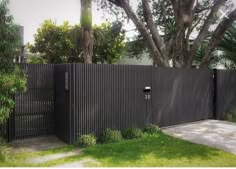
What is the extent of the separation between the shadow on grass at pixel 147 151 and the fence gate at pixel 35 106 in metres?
2.14

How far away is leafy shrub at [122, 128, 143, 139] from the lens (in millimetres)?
7523

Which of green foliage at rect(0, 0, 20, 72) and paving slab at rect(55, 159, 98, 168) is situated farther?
green foliage at rect(0, 0, 20, 72)

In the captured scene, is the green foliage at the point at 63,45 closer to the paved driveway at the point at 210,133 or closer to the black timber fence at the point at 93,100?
the black timber fence at the point at 93,100

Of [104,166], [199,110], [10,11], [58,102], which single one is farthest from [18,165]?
[199,110]

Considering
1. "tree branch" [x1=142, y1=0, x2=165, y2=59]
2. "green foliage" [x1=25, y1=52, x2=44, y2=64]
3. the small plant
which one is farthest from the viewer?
"green foliage" [x1=25, y1=52, x2=44, y2=64]

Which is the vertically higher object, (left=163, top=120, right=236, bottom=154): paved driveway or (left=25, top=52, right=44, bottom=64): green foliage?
(left=25, top=52, right=44, bottom=64): green foliage

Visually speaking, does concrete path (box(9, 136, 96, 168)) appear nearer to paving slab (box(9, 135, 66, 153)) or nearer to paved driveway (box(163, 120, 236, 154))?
paving slab (box(9, 135, 66, 153))

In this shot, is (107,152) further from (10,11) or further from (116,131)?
(10,11)

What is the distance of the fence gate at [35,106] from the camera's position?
290 inches

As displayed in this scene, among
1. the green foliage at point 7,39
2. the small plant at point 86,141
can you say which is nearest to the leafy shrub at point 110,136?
the small plant at point 86,141

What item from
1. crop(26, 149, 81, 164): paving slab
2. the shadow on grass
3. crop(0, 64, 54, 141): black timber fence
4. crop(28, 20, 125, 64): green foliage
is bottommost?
crop(26, 149, 81, 164): paving slab

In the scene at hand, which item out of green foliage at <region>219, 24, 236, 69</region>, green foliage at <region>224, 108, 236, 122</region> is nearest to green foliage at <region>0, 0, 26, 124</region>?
green foliage at <region>224, 108, 236, 122</region>

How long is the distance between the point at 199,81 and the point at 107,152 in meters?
5.84

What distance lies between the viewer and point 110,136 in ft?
23.4
